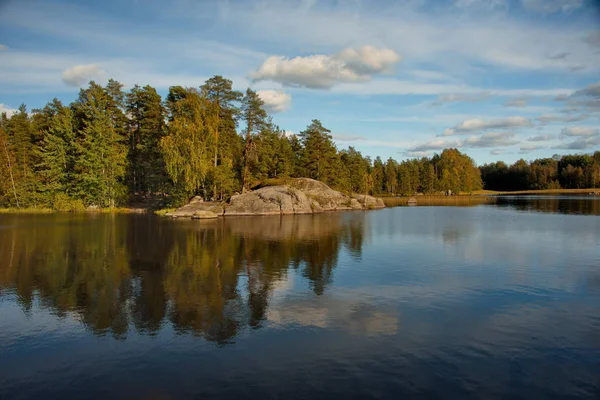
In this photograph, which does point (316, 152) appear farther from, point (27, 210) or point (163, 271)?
point (163, 271)

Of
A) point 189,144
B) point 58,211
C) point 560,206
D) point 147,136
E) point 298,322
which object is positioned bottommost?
point 298,322

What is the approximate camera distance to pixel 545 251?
28078 mm

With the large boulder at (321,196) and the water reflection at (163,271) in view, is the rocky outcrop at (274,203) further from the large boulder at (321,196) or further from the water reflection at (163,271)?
the water reflection at (163,271)

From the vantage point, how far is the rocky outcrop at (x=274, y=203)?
58.0m

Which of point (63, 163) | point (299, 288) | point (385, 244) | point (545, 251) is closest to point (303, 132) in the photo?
point (63, 163)

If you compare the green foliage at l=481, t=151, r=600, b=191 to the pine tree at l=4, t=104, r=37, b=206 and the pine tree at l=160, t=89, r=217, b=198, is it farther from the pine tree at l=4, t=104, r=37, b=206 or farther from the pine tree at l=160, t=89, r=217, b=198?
the pine tree at l=4, t=104, r=37, b=206

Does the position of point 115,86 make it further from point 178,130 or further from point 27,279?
point 27,279

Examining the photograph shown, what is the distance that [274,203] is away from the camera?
6175 cm

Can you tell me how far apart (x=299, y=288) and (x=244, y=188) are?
165ft

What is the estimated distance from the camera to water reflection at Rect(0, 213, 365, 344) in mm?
14891

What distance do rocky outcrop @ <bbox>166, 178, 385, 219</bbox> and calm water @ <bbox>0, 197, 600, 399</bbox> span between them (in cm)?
2901

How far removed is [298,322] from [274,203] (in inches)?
1881

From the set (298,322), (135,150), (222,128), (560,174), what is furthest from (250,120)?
(560,174)

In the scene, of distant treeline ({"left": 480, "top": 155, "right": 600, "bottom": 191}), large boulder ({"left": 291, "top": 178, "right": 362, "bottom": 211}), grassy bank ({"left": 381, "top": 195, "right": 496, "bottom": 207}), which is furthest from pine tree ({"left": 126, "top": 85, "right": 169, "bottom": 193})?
distant treeline ({"left": 480, "top": 155, "right": 600, "bottom": 191})
